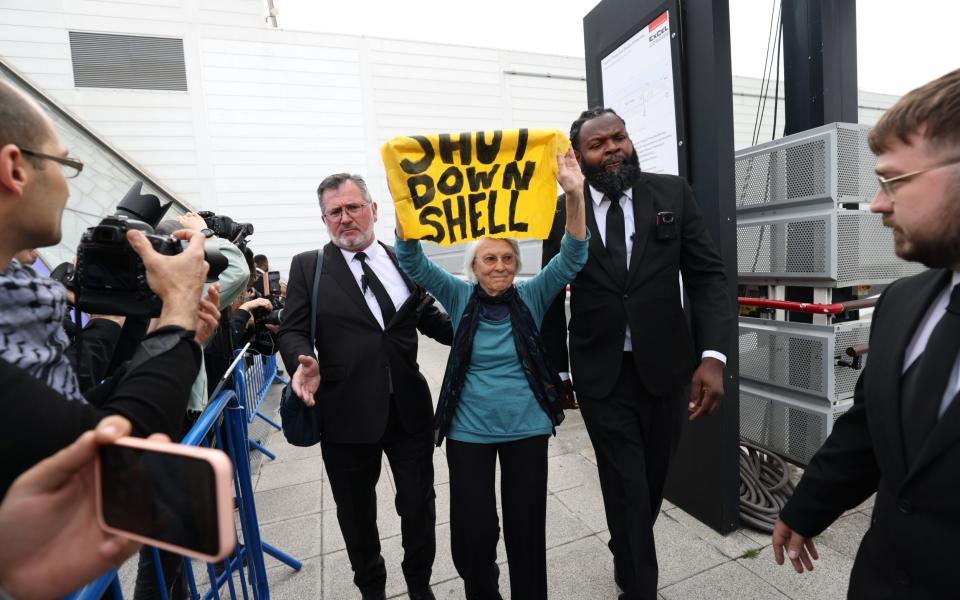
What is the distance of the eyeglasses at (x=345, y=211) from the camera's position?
→ 243 cm

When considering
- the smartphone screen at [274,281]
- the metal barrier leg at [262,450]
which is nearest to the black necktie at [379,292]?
the metal barrier leg at [262,450]

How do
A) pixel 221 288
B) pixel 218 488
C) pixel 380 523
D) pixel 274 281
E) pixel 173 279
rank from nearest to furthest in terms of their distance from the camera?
pixel 218 488
pixel 173 279
pixel 221 288
pixel 380 523
pixel 274 281

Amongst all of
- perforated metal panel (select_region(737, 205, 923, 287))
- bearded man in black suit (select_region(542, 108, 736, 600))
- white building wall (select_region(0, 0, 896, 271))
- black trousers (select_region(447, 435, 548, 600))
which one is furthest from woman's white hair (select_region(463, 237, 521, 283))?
white building wall (select_region(0, 0, 896, 271))

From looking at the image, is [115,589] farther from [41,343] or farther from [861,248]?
[861,248]

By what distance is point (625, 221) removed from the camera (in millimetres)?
2268

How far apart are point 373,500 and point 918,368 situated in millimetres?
2209

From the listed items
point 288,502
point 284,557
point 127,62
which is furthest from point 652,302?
point 127,62

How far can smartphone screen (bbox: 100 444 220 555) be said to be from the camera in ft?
2.14

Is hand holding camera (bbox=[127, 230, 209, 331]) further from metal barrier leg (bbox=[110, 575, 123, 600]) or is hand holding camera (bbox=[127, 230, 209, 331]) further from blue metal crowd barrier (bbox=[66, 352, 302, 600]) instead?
metal barrier leg (bbox=[110, 575, 123, 600])

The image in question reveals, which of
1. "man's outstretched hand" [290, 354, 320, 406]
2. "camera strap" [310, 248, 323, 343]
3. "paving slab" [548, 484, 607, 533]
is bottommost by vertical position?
"paving slab" [548, 484, 607, 533]

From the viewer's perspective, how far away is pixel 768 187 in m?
3.48

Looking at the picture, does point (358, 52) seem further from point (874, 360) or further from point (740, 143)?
point (874, 360)

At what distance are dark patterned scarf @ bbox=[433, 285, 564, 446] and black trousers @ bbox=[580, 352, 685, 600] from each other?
10.0 inches

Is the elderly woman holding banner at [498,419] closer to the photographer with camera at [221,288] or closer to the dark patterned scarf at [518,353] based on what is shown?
Result: the dark patterned scarf at [518,353]
